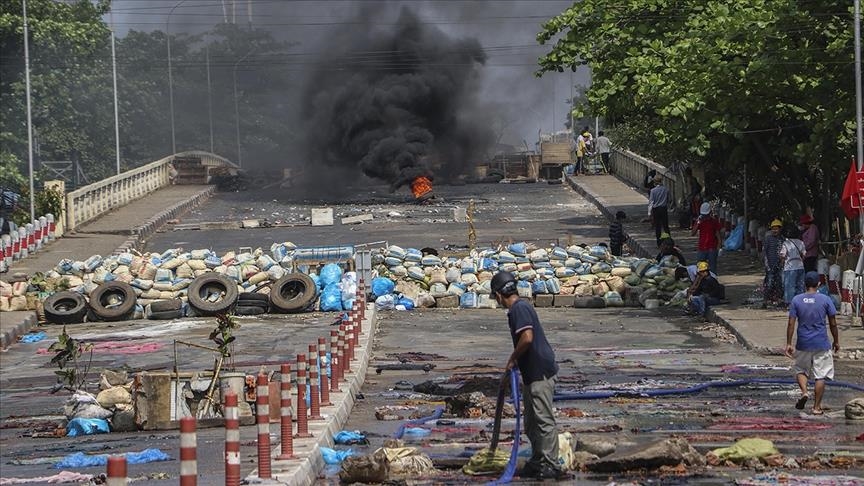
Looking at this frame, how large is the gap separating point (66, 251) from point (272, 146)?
63.3 meters

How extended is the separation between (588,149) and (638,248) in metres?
23.2

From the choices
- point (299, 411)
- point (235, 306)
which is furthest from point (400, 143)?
Answer: point (299, 411)

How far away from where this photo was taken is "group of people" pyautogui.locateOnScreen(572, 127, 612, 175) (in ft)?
203

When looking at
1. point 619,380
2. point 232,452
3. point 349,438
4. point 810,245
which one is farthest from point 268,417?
point 810,245

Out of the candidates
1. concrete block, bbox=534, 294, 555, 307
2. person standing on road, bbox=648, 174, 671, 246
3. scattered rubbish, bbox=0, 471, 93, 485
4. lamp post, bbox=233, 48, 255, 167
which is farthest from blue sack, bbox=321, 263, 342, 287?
lamp post, bbox=233, 48, 255, 167

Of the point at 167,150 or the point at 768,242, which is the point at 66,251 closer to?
the point at 768,242

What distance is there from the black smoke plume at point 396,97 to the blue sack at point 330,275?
102 feet

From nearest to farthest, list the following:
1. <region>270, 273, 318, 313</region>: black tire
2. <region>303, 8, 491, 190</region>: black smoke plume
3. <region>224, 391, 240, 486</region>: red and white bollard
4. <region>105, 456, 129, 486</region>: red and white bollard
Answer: <region>105, 456, 129, 486</region>: red and white bollard → <region>224, 391, 240, 486</region>: red and white bollard → <region>270, 273, 318, 313</region>: black tire → <region>303, 8, 491, 190</region>: black smoke plume

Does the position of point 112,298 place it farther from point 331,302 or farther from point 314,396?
point 314,396

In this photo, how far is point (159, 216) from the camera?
49719 millimetres

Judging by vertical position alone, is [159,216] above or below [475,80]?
below

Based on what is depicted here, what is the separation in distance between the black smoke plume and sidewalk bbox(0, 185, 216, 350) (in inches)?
360

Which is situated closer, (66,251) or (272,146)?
(66,251)

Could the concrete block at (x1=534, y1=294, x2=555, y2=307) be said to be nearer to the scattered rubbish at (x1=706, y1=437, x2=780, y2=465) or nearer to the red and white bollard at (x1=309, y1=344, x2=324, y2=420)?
the red and white bollard at (x1=309, y1=344, x2=324, y2=420)
